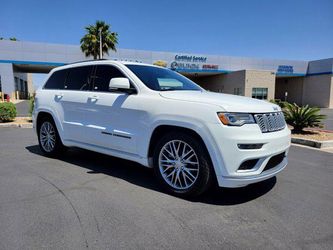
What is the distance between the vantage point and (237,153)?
319cm

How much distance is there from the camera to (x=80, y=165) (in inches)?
204

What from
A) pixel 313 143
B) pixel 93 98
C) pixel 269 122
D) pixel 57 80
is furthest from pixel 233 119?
pixel 313 143

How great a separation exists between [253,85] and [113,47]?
20.1m

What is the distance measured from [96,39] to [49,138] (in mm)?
30703

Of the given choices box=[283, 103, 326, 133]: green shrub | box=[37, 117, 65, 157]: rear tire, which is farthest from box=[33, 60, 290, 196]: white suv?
box=[283, 103, 326, 133]: green shrub

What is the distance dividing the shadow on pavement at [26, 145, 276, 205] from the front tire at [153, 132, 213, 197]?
20cm

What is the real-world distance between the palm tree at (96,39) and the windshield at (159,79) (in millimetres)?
31458

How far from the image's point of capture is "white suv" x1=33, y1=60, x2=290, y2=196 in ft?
10.7

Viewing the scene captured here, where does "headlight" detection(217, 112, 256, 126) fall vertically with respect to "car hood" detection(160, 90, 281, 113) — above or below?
below

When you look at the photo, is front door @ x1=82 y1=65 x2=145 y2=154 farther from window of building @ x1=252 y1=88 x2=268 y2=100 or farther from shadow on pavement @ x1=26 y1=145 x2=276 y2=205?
window of building @ x1=252 y1=88 x2=268 y2=100

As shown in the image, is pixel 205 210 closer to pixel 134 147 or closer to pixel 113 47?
pixel 134 147

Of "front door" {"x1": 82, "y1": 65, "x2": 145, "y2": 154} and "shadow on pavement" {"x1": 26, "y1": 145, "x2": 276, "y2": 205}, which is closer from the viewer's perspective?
"shadow on pavement" {"x1": 26, "y1": 145, "x2": 276, "y2": 205}

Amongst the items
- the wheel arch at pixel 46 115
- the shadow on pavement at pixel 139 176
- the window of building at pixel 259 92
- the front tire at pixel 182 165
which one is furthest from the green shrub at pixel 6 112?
the window of building at pixel 259 92

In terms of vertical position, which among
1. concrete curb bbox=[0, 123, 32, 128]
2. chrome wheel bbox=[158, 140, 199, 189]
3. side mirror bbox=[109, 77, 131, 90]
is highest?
side mirror bbox=[109, 77, 131, 90]
